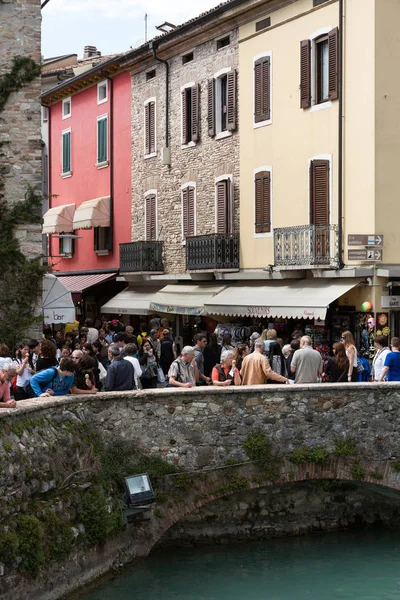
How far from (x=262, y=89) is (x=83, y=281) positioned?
462 inches

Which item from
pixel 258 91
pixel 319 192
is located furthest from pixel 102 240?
pixel 319 192

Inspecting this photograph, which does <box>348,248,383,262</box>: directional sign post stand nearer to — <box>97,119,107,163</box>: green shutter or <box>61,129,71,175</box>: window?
<box>97,119,107,163</box>: green shutter

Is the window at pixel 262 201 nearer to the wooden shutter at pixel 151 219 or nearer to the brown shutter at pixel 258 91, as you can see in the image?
the brown shutter at pixel 258 91

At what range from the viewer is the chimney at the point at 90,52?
50.9 meters

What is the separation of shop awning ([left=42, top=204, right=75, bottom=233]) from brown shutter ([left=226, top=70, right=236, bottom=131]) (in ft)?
36.0

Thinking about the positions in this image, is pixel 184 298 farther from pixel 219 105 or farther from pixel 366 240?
pixel 366 240

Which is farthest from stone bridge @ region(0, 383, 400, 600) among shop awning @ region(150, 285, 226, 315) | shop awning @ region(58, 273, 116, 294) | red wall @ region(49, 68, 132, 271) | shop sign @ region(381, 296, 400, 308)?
red wall @ region(49, 68, 132, 271)

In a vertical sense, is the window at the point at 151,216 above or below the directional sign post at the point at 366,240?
above

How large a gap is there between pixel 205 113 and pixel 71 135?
35.2 ft

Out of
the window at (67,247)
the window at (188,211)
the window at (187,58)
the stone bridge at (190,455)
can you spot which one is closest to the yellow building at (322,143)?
the window at (188,211)

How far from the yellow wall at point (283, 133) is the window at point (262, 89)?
238 millimetres

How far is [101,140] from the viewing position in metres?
39.2

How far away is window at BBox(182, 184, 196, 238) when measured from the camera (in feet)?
108

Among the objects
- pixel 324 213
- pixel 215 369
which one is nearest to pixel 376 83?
pixel 324 213
